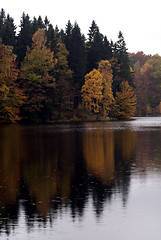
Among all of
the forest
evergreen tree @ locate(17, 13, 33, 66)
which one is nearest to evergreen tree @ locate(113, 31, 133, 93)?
the forest

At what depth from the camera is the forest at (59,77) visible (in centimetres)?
8281

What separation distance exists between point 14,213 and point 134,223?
3.27 meters

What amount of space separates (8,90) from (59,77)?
2433 cm

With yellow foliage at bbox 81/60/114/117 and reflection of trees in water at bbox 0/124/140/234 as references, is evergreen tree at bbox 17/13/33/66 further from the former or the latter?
reflection of trees in water at bbox 0/124/140/234

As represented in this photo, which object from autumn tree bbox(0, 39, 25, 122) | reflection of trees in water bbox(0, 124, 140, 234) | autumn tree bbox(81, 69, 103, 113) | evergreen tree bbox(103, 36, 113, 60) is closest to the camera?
reflection of trees in water bbox(0, 124, 140, 234)

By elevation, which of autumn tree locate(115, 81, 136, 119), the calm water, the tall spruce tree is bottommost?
the calm water

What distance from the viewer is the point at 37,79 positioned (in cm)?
8738

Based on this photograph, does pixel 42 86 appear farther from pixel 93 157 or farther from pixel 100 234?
pixel 100 234

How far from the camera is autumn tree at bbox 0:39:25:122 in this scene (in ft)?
253

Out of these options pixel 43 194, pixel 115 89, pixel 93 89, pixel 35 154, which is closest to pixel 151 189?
pixel 43 194

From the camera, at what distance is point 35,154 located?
92.5ft

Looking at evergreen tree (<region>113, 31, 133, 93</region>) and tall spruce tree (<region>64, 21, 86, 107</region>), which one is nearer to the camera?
tall spruce tree (<region>64, 21, 86, 107</region>)

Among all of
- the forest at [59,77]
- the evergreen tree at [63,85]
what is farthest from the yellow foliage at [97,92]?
the evergreen tree at [63,85]

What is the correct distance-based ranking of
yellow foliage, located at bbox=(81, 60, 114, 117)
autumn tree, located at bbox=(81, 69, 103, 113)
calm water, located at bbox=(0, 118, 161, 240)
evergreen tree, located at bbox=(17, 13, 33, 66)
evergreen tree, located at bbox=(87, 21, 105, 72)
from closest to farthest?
calm water, located at bbox=(0, 118, 161, 240) → evergreen tree, located at bbox=(17, 13, 33, 66) → autumn tree, located at bbox=(81, 69, 103, 113) → yellow foliage, located at bbox=(81, 60, 114, 117) → evergreen tree, located at bbox=(87, 21, 105, 72)
